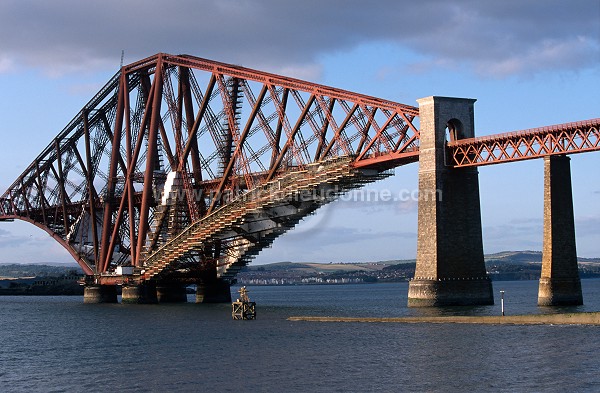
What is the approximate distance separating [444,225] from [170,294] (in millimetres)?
48925

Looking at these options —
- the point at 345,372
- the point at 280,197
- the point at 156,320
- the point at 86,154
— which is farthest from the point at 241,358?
the point at 86,154

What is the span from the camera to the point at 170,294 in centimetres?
12600

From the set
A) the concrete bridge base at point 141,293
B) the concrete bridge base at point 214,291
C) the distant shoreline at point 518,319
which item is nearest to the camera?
the distant shoreline at point 518,319

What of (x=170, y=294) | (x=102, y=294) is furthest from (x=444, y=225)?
(x=102, y=294)

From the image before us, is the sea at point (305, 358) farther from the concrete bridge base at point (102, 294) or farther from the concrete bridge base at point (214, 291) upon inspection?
the concrete bridge base at point (102, 294)

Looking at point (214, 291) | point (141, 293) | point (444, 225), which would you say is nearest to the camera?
point (444, 225)

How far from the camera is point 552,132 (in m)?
82.1

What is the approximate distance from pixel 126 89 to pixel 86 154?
1448 centimetres

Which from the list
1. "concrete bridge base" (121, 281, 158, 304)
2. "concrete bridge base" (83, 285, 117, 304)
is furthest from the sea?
"concrete bridge base" (83, 285, 117, 304)

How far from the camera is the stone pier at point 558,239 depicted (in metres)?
82.2

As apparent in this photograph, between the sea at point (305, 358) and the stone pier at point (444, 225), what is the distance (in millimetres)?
4629

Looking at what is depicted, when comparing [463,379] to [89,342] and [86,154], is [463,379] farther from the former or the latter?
[86,154]

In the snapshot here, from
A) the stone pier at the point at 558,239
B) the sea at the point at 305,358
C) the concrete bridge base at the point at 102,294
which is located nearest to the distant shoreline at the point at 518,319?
the sea at the point at 305,358

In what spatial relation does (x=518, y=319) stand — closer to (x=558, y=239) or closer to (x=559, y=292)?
(x=558, y=239)
